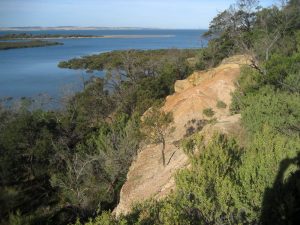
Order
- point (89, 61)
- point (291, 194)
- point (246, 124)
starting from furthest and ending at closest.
Result: point (89, 61), point (246, 124), point (291, 194)

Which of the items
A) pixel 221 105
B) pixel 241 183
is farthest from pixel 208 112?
pixel 241 183

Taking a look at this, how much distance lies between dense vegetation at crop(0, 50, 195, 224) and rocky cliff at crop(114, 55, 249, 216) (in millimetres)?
1962

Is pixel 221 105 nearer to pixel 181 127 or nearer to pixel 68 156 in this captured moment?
pixel 181 127

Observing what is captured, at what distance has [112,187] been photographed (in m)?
25.6

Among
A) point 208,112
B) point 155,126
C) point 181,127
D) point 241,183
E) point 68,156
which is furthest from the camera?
point 208,112

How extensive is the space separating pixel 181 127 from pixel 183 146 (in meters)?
14.6

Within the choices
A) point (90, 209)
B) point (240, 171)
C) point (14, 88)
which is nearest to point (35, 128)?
point (90, 209)

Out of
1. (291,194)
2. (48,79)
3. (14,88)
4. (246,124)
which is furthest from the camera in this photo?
(48,79)

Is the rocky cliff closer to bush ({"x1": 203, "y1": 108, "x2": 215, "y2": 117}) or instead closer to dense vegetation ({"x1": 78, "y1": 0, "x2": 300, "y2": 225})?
bush ({"x1": 203, "y1": 108, "x2": 215, "y2": 117})

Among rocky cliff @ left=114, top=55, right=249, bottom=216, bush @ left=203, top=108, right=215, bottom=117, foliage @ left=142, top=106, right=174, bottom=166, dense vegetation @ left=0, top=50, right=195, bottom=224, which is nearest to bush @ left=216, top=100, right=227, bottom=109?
rocky cliff @ left=114, top=55, right=249, bottom=216

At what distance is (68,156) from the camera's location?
28.9 metres

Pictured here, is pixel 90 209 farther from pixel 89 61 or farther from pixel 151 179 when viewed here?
pixel 89 61

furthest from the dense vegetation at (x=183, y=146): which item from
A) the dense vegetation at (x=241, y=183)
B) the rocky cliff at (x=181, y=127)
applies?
the rocky cliff at (x=181, y=127)

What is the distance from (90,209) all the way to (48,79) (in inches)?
2034
